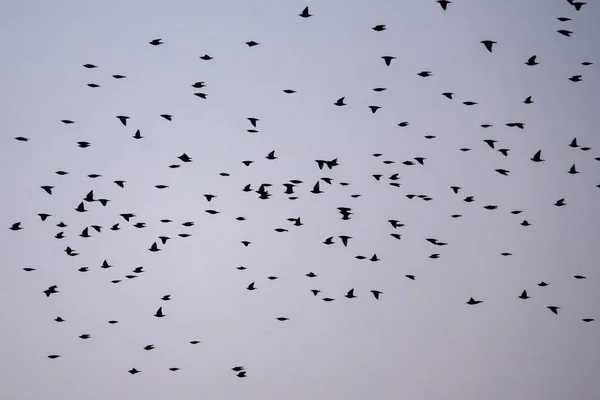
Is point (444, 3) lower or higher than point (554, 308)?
higher

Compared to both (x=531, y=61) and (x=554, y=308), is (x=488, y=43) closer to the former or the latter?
(x=531, y=61)

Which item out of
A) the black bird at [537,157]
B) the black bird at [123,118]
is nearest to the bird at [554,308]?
the black bird at [537,157]

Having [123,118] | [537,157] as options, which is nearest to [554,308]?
[537,157]

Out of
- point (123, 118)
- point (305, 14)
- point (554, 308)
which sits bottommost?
point (554, 308)

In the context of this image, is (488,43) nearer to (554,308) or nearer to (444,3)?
(444,3)

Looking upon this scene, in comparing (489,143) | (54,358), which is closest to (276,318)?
(54,358)

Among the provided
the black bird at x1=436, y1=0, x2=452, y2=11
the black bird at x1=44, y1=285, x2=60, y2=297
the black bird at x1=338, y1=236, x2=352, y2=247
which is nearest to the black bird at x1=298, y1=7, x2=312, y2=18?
the black bird at x1=436, y1=0, x2=452, y2=11

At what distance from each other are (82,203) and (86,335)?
10.5 feet

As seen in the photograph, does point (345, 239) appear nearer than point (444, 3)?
No

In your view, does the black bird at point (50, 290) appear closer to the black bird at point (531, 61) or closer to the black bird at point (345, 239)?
the black bird at point (345, 239)

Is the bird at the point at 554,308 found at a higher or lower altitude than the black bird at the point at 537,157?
lower

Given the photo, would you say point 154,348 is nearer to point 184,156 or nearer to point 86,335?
point 86,335

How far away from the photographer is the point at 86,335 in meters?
17.6

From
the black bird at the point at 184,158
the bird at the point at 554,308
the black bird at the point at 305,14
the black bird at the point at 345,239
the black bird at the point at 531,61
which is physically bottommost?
the bird at the point at 554,308
